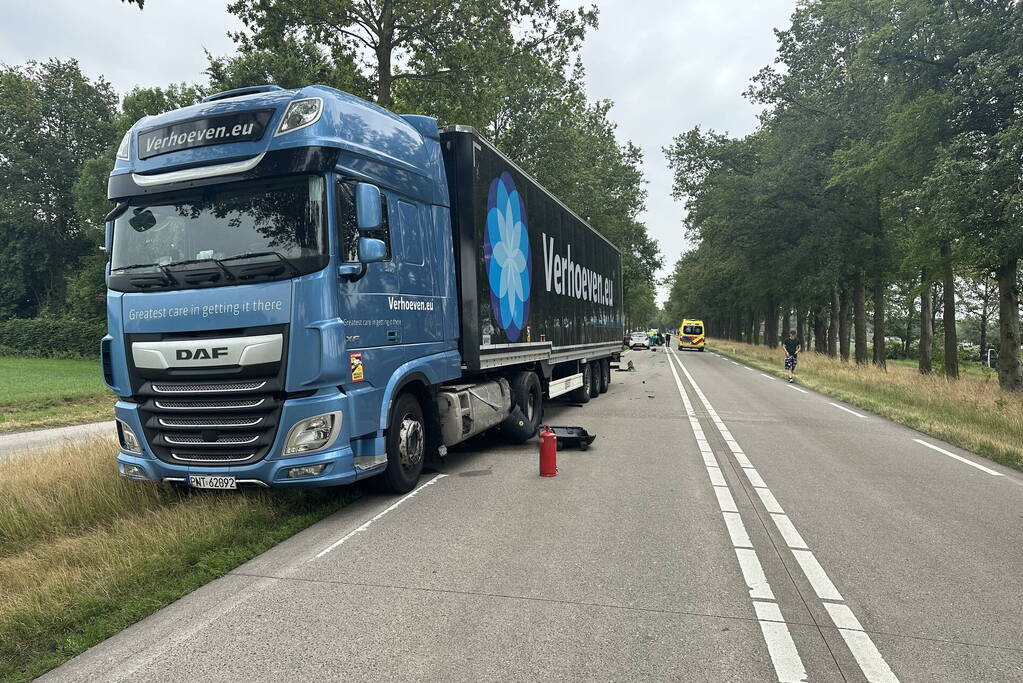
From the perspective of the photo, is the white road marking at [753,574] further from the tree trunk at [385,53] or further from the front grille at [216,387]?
the tree trunk at [385,53]

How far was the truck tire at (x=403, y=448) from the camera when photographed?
6.38 m

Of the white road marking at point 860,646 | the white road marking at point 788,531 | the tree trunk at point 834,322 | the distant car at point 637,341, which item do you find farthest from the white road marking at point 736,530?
the distant car at point 637,341

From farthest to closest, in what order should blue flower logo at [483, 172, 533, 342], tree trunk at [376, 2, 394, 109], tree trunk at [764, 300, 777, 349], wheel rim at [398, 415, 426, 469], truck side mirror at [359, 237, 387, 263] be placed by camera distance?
tree trunk at [764, 300, 777, 349] < tree trunk at [376, 2, 394, 109] < blue flower logo at [483, 172, 533, 342] < wheel rim at [398, 415, 426, 469] < truck side mirror at [359, 237, 387, 263]

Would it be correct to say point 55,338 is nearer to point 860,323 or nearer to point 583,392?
point 583,392

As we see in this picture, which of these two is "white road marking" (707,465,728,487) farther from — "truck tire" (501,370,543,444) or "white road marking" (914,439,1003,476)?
"white road marking" (914,439,1003,476)

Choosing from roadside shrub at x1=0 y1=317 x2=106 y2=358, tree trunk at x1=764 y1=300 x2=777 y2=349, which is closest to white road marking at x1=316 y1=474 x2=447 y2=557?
roadside shrub at x1=0 y1=317 x2=106 y2=358

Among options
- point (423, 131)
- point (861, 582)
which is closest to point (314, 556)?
point (861, 582)

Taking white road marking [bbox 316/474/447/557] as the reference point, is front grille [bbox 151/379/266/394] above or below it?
above

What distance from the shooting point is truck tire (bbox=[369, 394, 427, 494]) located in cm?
638

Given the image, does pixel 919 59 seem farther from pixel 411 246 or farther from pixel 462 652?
pixel 462 652

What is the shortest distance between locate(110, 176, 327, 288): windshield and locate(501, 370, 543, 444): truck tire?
16.0 ft

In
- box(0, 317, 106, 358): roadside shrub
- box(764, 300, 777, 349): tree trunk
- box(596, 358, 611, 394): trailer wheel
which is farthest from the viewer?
box(764, 300, 777, 349): tree trunk

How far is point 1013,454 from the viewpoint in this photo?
9008 mm

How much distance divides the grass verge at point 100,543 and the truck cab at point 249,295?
0.38 m
